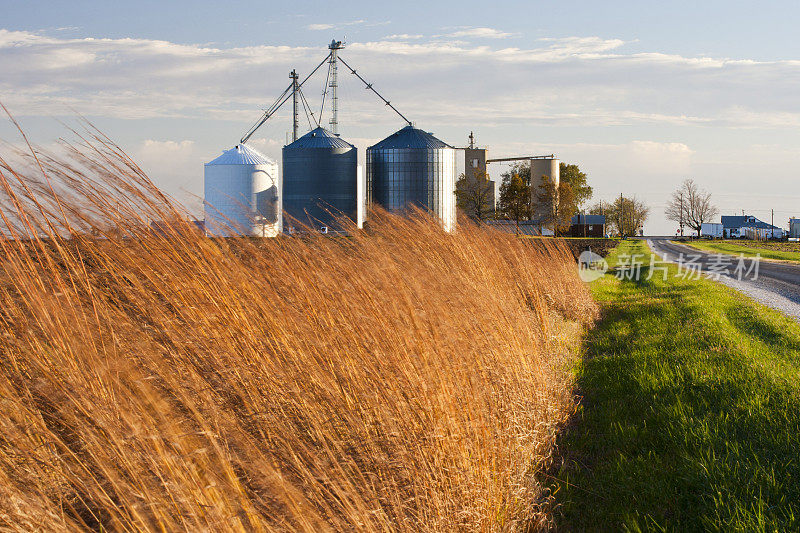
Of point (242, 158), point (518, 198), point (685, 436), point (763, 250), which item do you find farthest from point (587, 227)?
point (685, 436)

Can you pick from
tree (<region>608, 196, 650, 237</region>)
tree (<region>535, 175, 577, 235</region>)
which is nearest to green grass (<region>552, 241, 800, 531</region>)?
tree (<region>535, 175, 577, 235</region>)

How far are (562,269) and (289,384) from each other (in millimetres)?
8187

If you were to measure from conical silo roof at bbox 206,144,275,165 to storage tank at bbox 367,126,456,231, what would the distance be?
24.1 ft

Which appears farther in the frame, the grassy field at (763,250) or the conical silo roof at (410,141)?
the conical silo roof at (410,141)

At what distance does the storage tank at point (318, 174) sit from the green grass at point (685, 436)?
24.9 metres

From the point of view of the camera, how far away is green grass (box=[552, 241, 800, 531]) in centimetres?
371

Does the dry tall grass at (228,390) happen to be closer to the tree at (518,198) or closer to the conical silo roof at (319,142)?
the conical silo roof at (319,142)

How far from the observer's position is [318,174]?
32.0 metres

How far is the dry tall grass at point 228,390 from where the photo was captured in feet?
6.91

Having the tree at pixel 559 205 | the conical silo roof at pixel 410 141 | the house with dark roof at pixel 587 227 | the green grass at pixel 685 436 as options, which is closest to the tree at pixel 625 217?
the house with dark roof at pixel 587 227

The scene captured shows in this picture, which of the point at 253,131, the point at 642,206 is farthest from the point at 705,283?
the point at 642,206

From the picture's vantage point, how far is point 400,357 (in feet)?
10.4

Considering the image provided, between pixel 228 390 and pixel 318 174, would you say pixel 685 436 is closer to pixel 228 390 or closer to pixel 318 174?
pixel 228 390

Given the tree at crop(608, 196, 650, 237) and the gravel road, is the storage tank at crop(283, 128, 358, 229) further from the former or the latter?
the tree at crop(608, 196, 650, 237)
